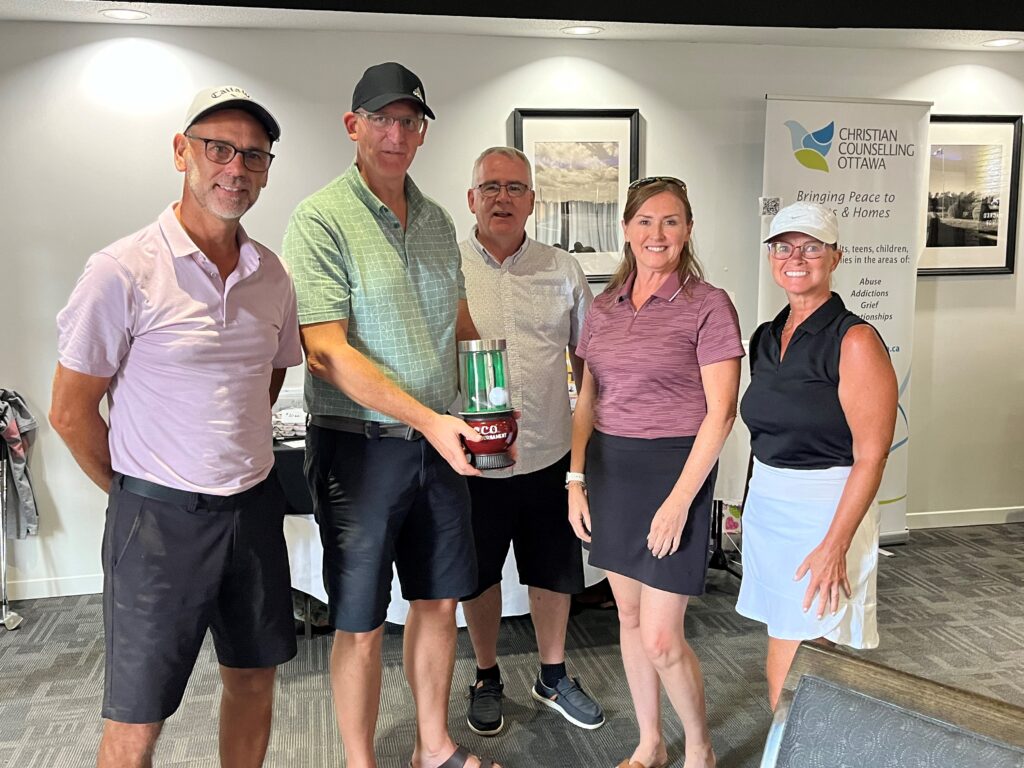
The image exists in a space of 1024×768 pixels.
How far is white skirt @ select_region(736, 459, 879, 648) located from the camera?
75.4 inches

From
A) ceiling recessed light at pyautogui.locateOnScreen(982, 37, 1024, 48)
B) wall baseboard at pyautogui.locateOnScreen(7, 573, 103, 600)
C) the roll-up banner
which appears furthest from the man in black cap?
ceiling recessed light at pyautogui.locateOnScreen(982, 37, 1024, 48)

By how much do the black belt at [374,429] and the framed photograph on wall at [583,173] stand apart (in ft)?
8.15

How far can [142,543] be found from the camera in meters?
1.62

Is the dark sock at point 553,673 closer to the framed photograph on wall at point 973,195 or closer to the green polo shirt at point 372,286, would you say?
the green polo shirt at point 372,286

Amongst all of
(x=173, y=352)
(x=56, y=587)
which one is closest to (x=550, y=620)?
(x=173, y=352)

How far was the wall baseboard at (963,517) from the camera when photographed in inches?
188

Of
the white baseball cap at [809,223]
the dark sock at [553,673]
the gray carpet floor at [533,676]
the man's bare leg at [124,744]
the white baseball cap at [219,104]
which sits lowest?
the gray carpet floor at [533,676]

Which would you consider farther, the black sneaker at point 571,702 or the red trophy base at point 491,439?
the black sneaker at point 571,702

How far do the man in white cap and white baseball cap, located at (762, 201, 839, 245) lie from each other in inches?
44.9

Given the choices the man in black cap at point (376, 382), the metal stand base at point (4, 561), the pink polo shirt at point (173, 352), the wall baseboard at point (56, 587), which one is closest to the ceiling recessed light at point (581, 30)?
the man in black cap at point (376, 382)

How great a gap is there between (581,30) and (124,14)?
2.03 m

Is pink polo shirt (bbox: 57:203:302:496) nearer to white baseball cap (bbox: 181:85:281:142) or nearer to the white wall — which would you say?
white baseball cap (bbox: 181:85:281:142)

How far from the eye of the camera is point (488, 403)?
5.95 feet

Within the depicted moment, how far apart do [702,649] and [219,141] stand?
2499 millimetres
